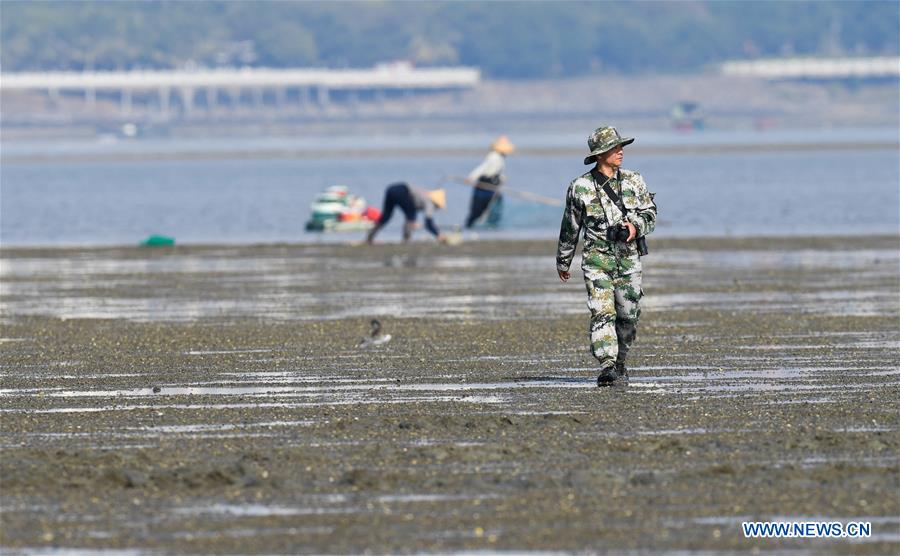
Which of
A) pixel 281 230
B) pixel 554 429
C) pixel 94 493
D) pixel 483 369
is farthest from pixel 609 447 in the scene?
pixel 281 230

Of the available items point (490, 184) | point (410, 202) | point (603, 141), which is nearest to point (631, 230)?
point (603, 141)

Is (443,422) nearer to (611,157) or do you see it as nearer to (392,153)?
(611,157)

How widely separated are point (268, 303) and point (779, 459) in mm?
11682

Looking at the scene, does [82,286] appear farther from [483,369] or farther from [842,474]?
[842,474]

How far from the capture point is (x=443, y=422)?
11234 millimetres

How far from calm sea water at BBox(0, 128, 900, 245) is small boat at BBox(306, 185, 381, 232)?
252 mm

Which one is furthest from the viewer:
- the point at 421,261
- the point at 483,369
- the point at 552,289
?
the point at 421,261

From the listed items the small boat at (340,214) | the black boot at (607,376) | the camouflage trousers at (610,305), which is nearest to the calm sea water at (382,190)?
the small boat at (340,214)

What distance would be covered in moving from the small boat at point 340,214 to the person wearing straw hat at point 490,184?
1.85 metres

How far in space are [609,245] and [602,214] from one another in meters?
0.22

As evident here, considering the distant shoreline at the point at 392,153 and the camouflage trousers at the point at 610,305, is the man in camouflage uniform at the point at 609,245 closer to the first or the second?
the camouflage trousers at the point at 610,305

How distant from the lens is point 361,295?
22.1 meters

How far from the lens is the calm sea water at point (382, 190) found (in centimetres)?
3869

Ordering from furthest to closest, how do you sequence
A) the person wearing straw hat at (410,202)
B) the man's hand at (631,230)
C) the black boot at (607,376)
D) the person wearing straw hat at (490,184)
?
the person wearing straw hat at (490,184) → the person wearing straw hat at (410,202) → the black boot at (607,376) → the man's hand at (631,230)
